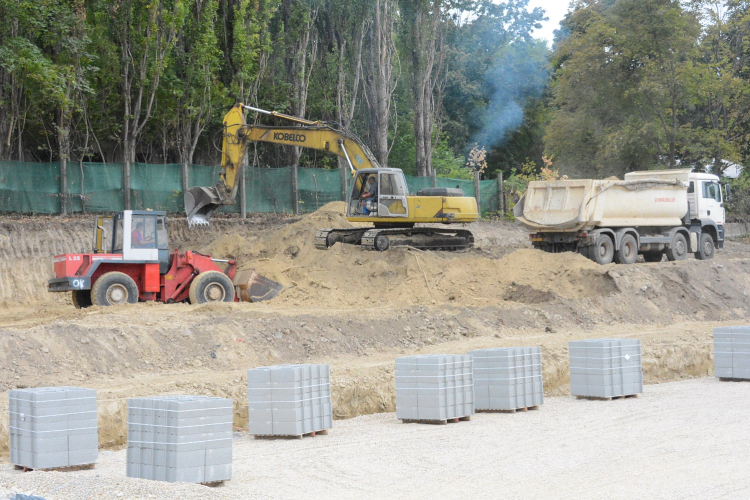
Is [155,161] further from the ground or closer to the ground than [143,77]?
closer to the ground

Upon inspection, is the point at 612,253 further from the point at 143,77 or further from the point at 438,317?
the point at 143,77

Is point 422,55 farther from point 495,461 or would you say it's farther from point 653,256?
point 495,461

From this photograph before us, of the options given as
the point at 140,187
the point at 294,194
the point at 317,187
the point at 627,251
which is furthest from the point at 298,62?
the point at 627,251

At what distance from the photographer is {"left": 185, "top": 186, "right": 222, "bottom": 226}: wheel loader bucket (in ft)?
73.7

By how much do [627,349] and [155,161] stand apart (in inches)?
879

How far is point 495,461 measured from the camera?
9203 mm

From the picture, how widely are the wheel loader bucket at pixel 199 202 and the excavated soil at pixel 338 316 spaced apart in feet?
5.73

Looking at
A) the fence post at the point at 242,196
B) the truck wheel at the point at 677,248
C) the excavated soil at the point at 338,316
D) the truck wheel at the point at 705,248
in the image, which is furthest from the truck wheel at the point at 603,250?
the fence post at the point at 242,196

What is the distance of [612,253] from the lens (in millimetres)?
24500

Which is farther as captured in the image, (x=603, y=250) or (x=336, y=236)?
(x=336, y=236)

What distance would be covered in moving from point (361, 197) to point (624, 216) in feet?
24.5

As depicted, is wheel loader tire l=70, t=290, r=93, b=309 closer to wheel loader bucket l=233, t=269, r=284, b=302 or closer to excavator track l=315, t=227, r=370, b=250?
wheel loader bucket l=233, t=269, r=284, b=302

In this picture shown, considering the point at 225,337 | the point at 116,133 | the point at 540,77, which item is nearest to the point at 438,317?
the point at 225,337

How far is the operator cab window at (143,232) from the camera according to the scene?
62.1ft
